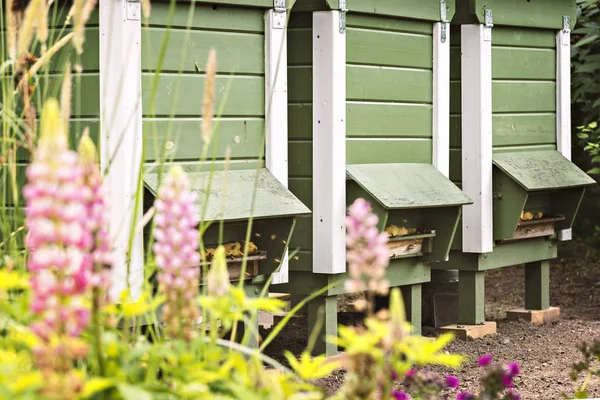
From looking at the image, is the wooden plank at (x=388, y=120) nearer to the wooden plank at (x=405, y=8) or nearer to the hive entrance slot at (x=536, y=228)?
the wooden plank at (x=405, y=8)

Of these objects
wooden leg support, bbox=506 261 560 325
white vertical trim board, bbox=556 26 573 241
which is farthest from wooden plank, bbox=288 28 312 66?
wooden leg support, bbox=506 261 560 325

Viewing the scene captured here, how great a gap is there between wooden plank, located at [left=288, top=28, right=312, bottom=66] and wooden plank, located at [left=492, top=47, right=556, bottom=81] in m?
1.86

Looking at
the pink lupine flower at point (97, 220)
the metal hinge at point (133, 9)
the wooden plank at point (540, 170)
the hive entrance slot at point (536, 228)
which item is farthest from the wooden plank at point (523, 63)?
the pink lupine flower at point (97, 220)

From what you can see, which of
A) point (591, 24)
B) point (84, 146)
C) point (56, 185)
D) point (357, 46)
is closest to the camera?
point (56, 185)

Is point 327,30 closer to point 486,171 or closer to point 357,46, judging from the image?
point 357,46

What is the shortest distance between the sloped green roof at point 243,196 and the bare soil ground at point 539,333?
0.91 m

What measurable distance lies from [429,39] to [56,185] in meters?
5.58

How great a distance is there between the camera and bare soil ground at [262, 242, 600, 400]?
19.4 ft

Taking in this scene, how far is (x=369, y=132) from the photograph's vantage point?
634cm

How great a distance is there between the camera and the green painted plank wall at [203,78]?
5102 mm

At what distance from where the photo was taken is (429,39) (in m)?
6.86

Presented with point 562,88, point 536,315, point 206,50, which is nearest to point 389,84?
point 206,50

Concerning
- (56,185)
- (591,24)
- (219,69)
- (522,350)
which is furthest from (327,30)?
(56,185)

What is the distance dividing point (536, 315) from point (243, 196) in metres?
3.49
